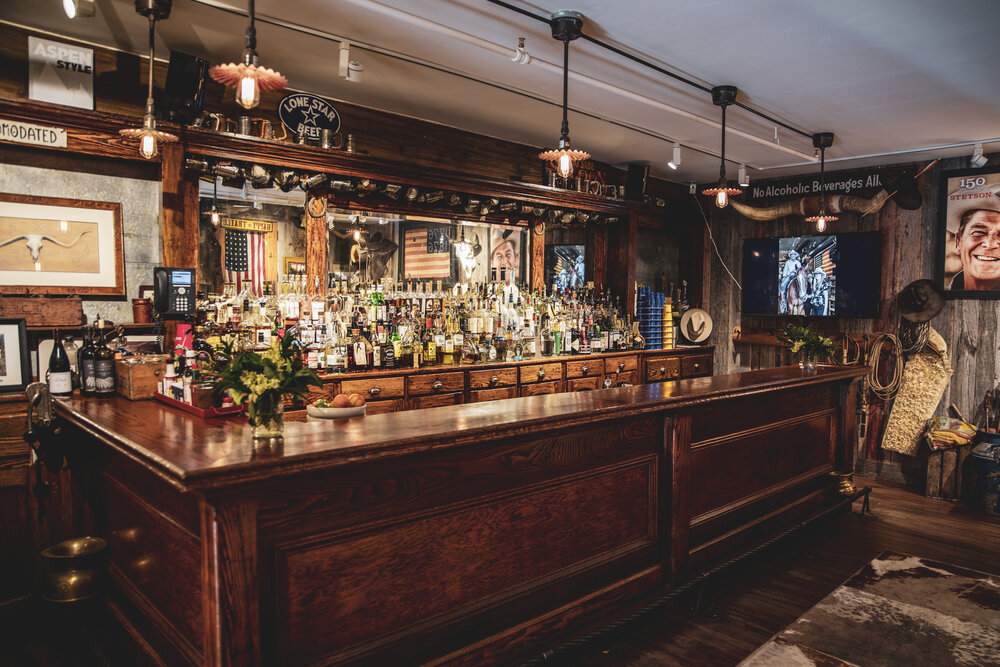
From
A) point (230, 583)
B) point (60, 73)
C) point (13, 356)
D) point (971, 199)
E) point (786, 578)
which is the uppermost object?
point (60, 73)

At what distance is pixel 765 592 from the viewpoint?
361cm

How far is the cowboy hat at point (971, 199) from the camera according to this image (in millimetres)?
5828

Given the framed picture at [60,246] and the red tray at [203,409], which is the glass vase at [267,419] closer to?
the red tray at [203,409]

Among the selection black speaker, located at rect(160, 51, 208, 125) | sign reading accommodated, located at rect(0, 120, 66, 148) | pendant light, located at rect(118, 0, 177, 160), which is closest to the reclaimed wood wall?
black speaker, located at rect(160, 51, 208, 125)

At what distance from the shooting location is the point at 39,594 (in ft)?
11.0

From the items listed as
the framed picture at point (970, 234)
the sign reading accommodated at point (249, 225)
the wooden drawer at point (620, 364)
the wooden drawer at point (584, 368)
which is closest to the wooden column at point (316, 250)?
the sign reading accommodated at point (249, 225)

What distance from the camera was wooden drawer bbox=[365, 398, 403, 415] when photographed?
179 inches

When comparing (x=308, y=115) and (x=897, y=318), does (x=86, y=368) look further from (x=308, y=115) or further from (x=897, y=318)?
(x=897, y=318)

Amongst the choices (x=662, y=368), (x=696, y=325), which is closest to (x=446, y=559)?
(x=662, y=368)

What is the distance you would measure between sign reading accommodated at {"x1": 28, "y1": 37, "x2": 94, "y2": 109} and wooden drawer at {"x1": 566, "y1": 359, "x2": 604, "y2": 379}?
13.6 ft

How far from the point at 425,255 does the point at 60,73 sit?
114 inches

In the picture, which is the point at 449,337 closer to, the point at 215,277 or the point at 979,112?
the point at 215,277

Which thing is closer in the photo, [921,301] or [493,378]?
[493,378]

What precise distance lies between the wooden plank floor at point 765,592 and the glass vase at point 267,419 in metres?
1.39
